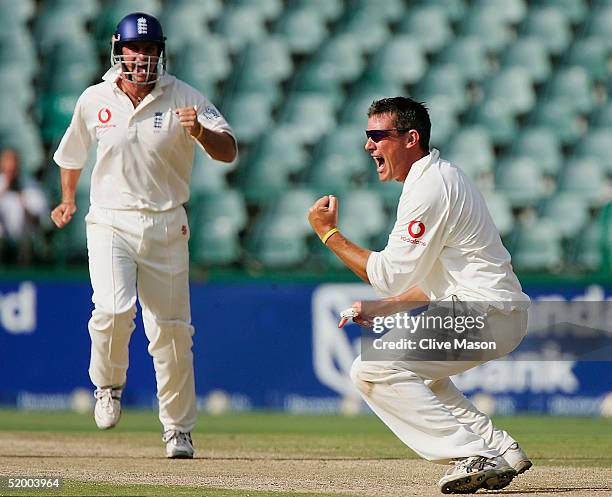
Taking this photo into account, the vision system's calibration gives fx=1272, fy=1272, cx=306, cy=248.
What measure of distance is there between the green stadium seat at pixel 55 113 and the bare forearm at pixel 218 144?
5.59m

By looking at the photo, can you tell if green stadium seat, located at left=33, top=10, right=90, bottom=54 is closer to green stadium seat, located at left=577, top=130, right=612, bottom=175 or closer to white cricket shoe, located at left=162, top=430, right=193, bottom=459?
green stadium seat, located at left=577, top=130, right=612, bottom=175

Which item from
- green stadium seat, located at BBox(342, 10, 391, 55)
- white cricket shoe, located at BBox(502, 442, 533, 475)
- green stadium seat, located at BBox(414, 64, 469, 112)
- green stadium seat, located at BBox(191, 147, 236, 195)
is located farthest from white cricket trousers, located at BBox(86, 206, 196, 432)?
green stadium seat, located at BBox(342, 10, 391, 55)

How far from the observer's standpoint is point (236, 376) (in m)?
10.2

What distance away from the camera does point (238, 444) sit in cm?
732

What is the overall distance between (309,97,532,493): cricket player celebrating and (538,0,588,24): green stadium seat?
30.8 feet

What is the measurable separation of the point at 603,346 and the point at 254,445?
384cm

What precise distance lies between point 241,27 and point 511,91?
9.43 feet

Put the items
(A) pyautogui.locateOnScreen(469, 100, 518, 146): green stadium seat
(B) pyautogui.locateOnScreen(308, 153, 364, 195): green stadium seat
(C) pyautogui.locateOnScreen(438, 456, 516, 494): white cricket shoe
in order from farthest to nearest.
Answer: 1. (A) pyautogui.locateOnScreen(469, 100, 518, 146): green stadium seat
2. (B) pyautogui.locateOnScreen(308, 153, 364, 195): green stadium seat
3. (C) pyautogui.locateOnScreen(438, 456, 516, 494): white cricket shoe

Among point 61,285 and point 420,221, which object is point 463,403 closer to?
point 420,221

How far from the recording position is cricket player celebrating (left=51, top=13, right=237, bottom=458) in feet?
20.8

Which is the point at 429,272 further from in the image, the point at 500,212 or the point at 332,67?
the point at 332,67

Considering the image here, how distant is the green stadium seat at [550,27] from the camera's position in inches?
544

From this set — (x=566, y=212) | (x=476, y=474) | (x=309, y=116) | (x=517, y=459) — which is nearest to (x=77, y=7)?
(x=309, y=116)

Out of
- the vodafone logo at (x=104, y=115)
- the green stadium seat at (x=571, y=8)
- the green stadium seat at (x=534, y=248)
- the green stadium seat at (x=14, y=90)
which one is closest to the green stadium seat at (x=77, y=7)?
the green stadium seat at (x=14, y=90)
